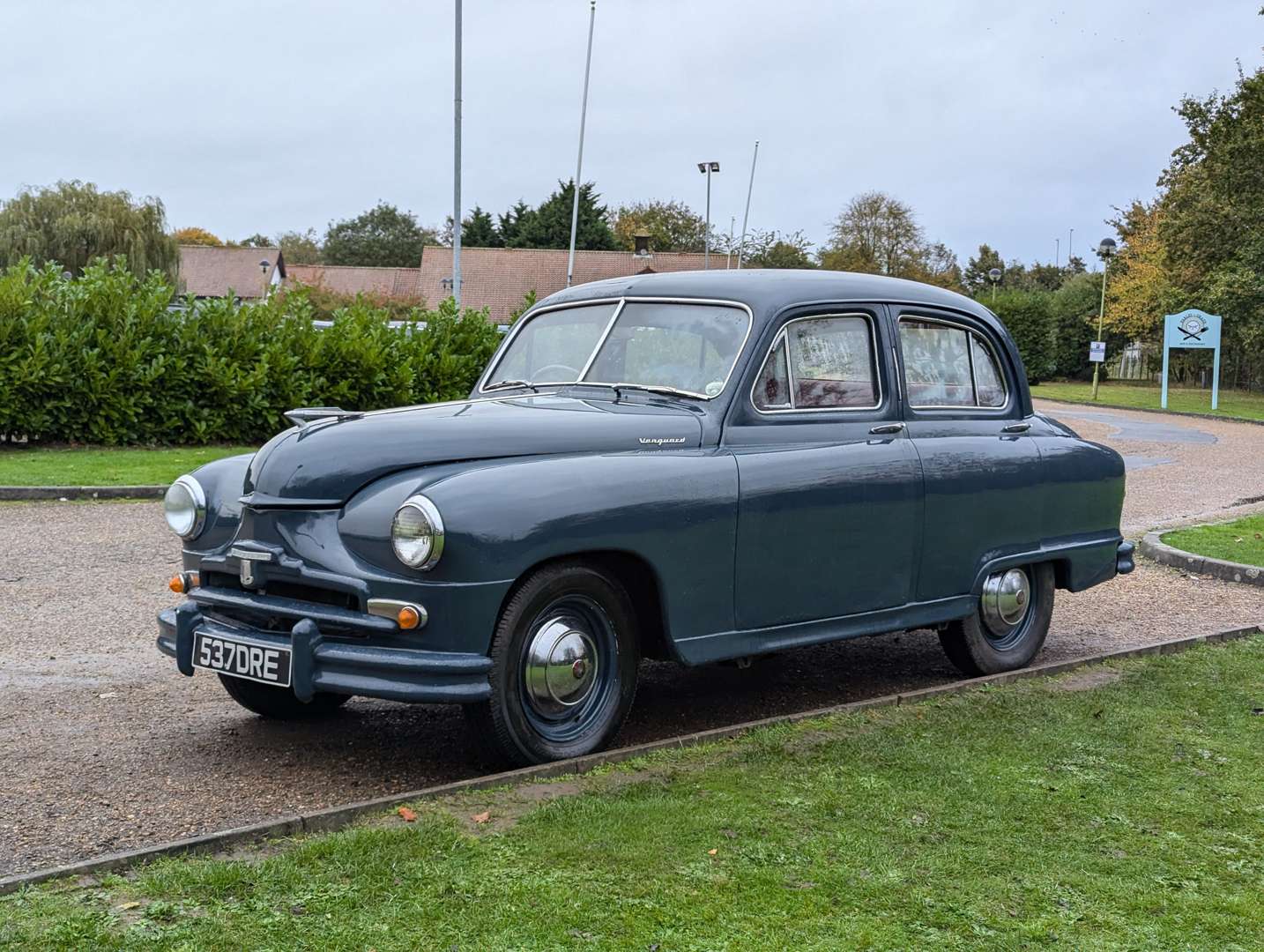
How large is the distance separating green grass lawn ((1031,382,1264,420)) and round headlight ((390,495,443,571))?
32701 millimetres

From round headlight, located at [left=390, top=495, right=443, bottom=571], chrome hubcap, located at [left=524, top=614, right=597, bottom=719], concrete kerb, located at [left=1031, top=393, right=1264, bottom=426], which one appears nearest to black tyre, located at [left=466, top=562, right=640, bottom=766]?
chrome hubcap, located at [left=524, top=614, right=597, bottom=719]

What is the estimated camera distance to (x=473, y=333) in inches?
838

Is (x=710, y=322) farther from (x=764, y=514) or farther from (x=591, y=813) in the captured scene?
(x=591, y=813)

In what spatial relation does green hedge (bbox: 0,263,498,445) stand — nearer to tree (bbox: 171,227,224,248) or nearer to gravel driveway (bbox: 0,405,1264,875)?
gravel driveway (bbox: 0,405,1264,875)

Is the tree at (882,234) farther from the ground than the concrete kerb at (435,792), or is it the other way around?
the tree at (882,234)

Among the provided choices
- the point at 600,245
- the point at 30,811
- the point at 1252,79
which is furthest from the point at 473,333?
the point at 600,245

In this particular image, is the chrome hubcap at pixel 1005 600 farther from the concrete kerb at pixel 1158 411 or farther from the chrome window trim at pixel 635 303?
the concrete kerb at pixel 1158 411

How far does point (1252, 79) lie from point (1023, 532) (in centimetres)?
3957

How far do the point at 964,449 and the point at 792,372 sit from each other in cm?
106

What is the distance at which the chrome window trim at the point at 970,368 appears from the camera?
6.55m

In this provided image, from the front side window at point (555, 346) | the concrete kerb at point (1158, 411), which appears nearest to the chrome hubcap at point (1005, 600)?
the front side window at point (555, 346)

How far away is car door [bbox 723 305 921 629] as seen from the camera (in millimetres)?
5645

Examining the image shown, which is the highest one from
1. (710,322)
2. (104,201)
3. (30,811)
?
(104,201)

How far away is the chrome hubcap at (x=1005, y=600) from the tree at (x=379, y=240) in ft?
336
